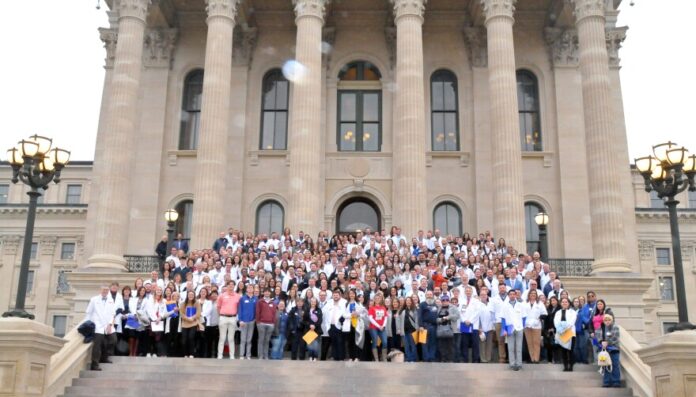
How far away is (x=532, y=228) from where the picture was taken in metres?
32.3

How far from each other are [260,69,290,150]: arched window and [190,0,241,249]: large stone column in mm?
4657

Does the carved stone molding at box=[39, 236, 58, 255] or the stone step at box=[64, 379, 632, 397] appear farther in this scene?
the carved stone molding at box=[39, 236, 58, 255]

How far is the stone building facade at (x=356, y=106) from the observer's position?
95.6 feet

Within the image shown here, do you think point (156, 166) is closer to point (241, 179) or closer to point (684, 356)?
point (241, 179)

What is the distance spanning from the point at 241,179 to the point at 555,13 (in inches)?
621

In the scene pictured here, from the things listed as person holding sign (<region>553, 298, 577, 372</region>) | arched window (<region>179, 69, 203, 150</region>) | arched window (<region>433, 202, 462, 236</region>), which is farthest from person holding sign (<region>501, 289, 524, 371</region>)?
arched window (<region>179, 69, 203, 150</region>)

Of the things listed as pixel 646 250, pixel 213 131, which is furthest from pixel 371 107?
pixel 646 250

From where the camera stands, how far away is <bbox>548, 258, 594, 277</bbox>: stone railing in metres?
28.0

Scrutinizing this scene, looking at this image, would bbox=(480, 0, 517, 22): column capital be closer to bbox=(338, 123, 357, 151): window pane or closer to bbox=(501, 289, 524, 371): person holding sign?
bbox=(338, 123, 357, 151): window pane

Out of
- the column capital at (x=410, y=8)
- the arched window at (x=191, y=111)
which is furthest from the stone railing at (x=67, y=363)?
the column capital at (x=410, y=8)

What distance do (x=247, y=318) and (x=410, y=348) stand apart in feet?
12.3

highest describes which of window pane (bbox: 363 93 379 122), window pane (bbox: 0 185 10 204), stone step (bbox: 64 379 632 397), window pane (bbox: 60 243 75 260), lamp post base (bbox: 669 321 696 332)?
window pane (bbox: 0 185 10 204)

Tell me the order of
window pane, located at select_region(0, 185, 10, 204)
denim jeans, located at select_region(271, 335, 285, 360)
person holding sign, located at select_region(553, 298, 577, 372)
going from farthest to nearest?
window pane, located at select_region(0, 185, 10, 204)
denim jeans, located at select_region(271, 335, 285, 360)
person holding sign, located at select_region(553, 298, 577, 372)

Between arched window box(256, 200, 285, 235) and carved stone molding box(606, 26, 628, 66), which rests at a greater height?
carved stone molding box(606, 26, 628, 66)
